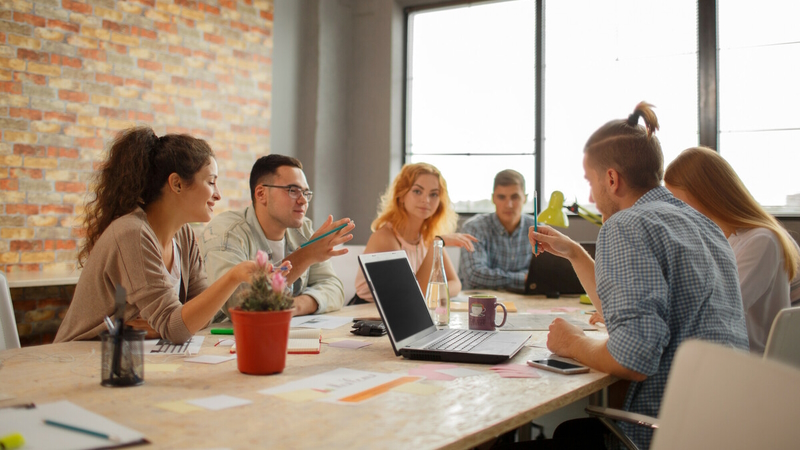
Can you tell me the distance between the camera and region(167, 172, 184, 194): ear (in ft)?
6.22

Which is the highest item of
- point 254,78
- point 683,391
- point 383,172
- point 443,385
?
point 254,78

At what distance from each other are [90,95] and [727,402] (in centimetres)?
388

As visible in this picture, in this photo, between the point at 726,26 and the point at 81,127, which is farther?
the point at 726,26

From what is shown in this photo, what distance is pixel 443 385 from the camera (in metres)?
1.25

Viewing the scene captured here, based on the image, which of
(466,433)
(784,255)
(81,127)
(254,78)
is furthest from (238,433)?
(254,78)

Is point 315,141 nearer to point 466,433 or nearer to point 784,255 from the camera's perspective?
point 784,255

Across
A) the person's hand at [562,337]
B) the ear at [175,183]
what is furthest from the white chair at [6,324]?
the person's hand at [562,337]

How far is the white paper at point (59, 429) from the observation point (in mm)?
867

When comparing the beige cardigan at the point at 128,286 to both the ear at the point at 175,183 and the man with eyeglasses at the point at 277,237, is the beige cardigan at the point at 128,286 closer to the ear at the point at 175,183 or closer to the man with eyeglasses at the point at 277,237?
the ear at the point at 175,183

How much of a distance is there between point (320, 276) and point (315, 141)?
9.35 ft

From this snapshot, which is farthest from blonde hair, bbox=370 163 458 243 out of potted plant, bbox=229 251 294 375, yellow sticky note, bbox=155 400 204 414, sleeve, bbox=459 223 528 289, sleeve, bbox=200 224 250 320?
yellow sticky note, bbox=155 400 204 414

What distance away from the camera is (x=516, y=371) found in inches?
55.0

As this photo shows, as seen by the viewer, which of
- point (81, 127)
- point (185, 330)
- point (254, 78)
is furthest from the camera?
point (254, 78)

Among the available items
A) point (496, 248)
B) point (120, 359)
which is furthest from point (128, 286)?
point (496, 248)
